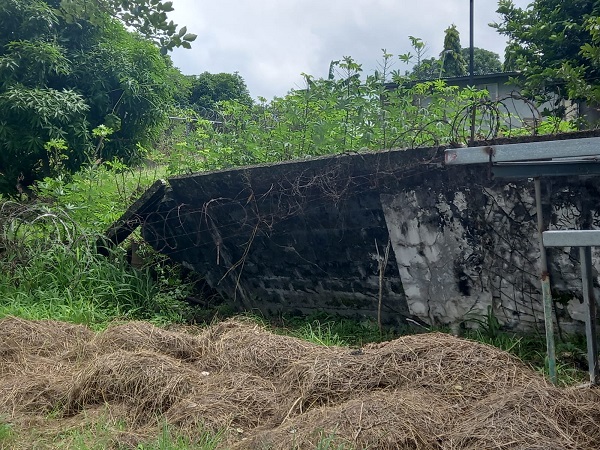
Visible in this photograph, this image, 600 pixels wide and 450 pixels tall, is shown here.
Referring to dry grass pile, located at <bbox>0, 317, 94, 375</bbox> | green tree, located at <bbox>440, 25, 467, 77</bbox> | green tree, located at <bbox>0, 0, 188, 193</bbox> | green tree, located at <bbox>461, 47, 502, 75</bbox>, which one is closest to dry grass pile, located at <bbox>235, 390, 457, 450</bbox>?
dry grass pile, located at <bbox>0, 317, 94, 375</bbox>

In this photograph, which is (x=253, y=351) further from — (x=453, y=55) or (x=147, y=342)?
(x=453, y=55)

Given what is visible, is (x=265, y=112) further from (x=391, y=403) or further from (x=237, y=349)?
(x=391, y=403)

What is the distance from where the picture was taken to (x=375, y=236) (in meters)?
5.55

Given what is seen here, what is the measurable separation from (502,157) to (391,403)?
1397 mm

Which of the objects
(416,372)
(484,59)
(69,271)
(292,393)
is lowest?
(292,393)

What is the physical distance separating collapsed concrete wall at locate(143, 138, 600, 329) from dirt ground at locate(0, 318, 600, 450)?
102cm

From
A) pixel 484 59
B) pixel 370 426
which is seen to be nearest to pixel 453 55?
pixel 484 59

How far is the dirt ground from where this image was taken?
3125 millimetres

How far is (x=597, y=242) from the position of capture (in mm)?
2869

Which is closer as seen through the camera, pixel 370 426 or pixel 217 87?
pixel 370 426

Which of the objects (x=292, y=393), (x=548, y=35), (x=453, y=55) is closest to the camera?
(x=292, y=393)

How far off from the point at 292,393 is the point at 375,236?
198cm

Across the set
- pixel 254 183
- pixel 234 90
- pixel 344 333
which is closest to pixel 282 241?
pixel 254 183

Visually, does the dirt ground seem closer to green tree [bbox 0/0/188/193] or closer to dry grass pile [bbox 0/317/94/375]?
dry grass pile [bbox 0/317/94/375]
